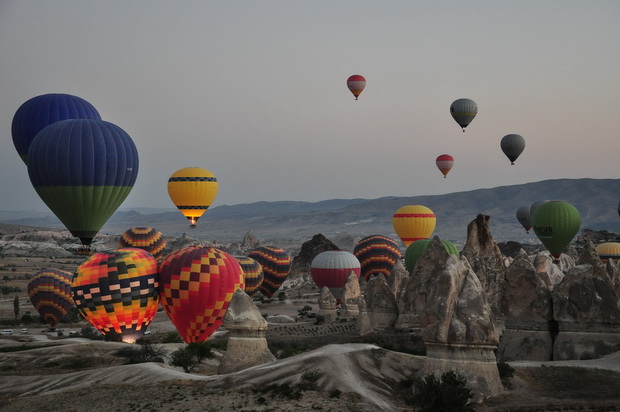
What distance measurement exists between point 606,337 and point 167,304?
1021 inches

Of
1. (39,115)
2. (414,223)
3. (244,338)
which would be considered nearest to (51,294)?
(39,115)

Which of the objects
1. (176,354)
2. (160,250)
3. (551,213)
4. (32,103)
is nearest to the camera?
(176,354)

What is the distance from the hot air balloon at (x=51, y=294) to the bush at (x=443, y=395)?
52798 mm

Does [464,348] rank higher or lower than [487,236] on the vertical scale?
lower

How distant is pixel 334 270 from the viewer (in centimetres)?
8669

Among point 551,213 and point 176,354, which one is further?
point 551,213

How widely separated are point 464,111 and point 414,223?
18657 millimetres

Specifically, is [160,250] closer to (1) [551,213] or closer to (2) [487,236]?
(1) [551,213]

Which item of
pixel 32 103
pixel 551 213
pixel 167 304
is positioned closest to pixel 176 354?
pixel 167 304

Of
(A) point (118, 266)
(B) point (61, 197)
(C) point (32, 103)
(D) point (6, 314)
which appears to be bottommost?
(D) point (6, 314)

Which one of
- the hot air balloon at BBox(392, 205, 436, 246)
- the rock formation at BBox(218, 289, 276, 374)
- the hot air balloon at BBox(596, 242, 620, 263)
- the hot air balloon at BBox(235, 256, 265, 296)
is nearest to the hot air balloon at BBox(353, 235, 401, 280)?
the hot air balloon at BBox(392, 205, 436, 246)

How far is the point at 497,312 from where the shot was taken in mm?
50750

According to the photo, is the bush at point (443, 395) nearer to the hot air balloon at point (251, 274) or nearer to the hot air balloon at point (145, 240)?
Result: the hot air balloon at point (251, 274)

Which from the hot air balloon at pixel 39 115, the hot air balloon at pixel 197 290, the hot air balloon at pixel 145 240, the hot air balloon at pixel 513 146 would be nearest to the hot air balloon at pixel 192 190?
the hot air balloon at pixel 39 115
